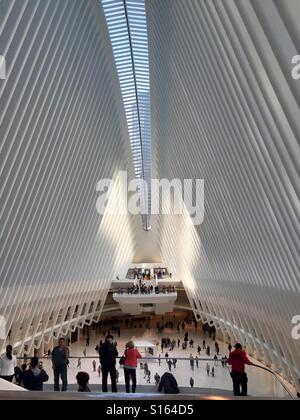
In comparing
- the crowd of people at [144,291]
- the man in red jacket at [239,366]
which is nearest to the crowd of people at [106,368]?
the man in red jacket at [239,366]

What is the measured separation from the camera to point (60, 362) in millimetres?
8078

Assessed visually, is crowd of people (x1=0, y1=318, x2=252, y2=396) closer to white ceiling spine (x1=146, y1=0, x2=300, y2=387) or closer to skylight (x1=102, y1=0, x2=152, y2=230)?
white ceiling spine (x1=146, y1=0, x2=300, y2=387)

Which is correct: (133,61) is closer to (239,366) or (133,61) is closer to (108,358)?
(108,358)

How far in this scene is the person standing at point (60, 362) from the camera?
26.1 ft

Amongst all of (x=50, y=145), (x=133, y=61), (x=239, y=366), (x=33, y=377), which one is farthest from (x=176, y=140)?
(x=33, y=377)

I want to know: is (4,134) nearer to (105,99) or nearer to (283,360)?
(105,99)

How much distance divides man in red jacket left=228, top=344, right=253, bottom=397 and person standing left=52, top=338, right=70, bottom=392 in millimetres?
2872

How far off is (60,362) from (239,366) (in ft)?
10.3

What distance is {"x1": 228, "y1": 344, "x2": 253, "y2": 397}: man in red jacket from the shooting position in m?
7.24

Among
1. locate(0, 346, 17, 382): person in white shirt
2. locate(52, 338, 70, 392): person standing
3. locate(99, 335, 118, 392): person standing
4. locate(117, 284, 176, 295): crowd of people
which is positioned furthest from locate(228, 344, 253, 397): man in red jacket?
locate(117, 284, 176, 295): crowd of people

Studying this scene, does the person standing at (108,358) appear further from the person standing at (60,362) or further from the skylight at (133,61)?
the skylight at (133,61)

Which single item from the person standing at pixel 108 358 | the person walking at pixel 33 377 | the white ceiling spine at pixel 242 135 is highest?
the white ceiling spine at pixel 242 135

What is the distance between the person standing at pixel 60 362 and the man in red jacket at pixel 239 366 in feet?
9.42
